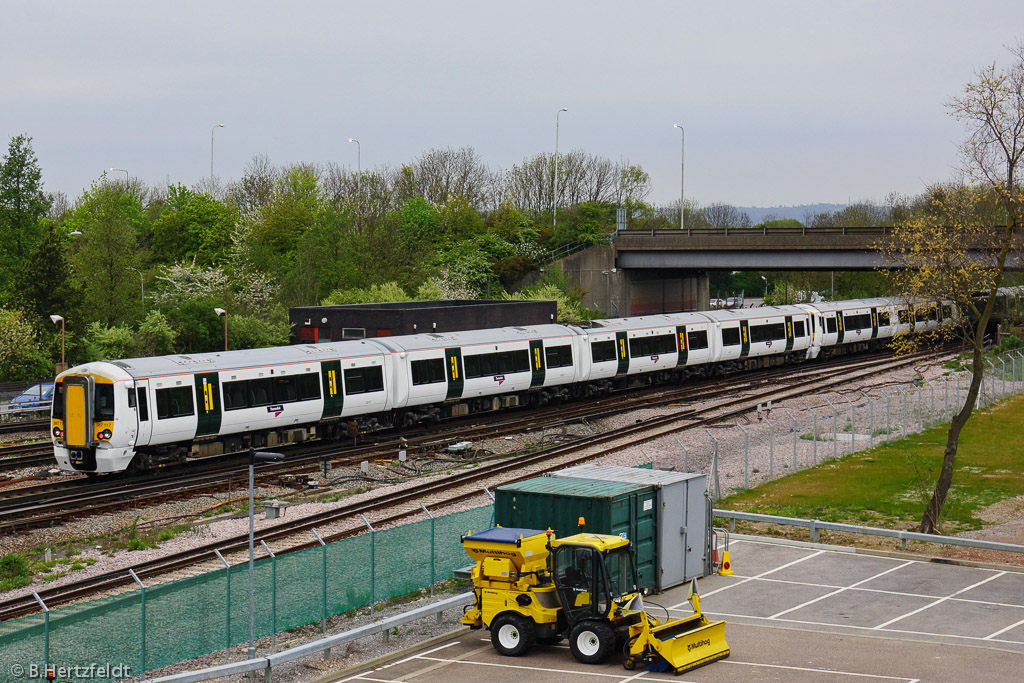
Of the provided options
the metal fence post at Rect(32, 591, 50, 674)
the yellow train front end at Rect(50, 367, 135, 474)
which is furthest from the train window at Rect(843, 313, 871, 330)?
the metal fence post at Rect(32, 591, 50, 674)

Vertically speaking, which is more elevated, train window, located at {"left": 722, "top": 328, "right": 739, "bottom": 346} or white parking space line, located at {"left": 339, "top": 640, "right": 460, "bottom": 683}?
train window, located at {"left": 722, "top": 328, "right": 739, "bottom": 346}

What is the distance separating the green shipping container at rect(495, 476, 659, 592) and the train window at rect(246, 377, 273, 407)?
13.4m

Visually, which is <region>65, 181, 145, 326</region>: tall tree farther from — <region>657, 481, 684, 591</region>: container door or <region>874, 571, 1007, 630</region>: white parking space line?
<region>874, 571, 1007, 630</region>: white parking space line

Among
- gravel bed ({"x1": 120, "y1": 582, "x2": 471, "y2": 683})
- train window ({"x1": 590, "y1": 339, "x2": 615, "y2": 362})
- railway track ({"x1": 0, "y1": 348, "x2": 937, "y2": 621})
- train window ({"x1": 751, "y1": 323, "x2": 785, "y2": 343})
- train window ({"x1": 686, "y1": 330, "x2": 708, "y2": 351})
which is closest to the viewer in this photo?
gravel bed ({"x1": 120, "y1": 582, "x2": 471, "y2": 683})

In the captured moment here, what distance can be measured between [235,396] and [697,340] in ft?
83.7

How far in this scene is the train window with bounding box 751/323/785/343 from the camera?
53.5 meters

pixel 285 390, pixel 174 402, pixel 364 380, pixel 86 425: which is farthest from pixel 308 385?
pixel 86 425

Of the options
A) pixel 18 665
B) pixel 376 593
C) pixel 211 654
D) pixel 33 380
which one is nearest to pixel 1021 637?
pixel 376 593

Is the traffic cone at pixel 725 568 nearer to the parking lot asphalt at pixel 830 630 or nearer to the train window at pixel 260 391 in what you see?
the parking lot asphalt at pixel 830 630

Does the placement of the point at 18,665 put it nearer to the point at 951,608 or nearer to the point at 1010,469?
the point at 951,608

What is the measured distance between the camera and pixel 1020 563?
20.6 m

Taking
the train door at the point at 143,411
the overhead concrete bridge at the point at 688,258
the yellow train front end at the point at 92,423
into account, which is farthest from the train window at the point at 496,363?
the overhead concrete bridge at the point at 688,258

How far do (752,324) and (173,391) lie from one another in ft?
106

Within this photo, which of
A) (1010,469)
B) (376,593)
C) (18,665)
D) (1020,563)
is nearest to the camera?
(18,665)
